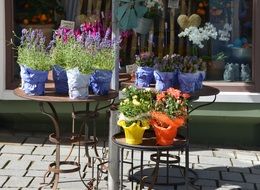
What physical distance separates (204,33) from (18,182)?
Answer: 97.0 inches

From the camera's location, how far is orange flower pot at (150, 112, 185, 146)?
13.2ft

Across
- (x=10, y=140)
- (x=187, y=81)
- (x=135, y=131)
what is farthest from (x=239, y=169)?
(x=10, y=140)

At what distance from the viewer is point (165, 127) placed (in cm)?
404

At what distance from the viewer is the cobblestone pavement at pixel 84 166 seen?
16.7 ft

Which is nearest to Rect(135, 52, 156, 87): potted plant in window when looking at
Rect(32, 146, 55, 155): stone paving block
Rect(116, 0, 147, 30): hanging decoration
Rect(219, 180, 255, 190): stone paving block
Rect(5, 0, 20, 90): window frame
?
Rect(116, 0, 147, 30): hanging decoration

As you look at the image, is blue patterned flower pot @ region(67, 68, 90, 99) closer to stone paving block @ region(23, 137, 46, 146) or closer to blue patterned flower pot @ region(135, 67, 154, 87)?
blue patterned flower pot @ region(135, 67, 154, 87)

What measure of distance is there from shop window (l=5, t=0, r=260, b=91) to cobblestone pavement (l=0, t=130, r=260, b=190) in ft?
2.09

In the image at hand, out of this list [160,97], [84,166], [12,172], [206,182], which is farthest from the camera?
A: [84,166]

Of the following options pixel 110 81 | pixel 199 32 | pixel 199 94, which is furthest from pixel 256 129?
pixel 110 81

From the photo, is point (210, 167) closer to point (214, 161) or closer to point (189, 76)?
point (214, 161)

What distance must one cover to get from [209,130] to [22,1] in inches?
93.5

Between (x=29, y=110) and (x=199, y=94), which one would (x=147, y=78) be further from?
(x=29, y=110)

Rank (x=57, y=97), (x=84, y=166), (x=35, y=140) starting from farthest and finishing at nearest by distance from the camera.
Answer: (x=35, y=140) → (x=84, y=166) → (x=57, y=97)

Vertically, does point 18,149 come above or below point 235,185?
above
